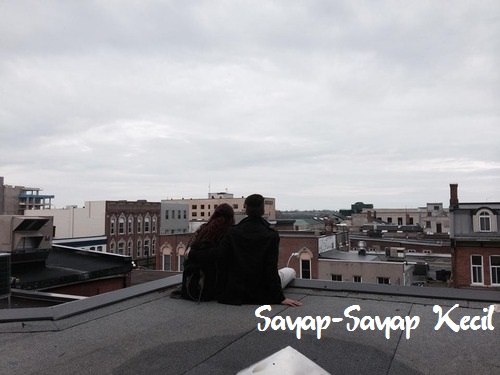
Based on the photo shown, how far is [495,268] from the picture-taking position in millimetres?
25578

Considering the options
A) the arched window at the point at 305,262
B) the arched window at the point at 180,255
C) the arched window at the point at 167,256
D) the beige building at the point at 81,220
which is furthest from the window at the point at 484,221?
the beige building at the point at 81,220

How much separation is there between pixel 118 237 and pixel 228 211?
5086cm

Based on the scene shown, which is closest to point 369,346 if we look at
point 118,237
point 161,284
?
point 161,284

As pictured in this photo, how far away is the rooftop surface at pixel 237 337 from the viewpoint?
3295 mm

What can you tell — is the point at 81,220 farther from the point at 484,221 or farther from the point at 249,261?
the point at 249,261

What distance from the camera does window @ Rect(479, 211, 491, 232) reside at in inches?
1058

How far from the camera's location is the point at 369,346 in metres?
3.78

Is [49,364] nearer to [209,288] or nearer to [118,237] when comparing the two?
[209,288]

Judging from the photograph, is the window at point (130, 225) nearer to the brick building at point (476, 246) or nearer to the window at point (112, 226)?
the window at point (112, 226)

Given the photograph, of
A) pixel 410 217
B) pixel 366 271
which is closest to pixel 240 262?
pixel 366 271

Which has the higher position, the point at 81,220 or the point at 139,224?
the point at 81,220

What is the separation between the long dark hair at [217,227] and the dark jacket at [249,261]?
24cm

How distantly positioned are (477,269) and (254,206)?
26.6 meters

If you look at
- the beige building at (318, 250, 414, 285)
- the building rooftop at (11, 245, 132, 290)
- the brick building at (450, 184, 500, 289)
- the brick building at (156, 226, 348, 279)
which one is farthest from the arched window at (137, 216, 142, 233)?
the brick building at (450, 184, 500, 289)
